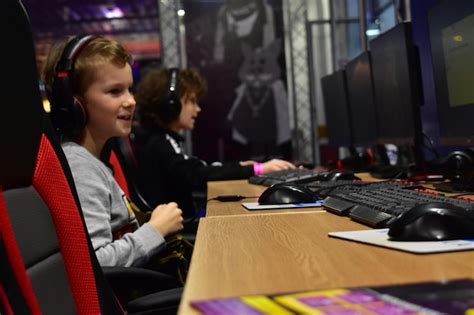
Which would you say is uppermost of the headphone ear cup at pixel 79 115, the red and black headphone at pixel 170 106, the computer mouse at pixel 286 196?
the red and black headphone at pixel 170 106

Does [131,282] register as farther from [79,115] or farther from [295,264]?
[295,264]

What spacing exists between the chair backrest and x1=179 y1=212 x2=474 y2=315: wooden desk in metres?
0.23

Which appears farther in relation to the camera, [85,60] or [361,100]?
[361,100]

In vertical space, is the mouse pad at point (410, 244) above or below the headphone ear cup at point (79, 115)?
below

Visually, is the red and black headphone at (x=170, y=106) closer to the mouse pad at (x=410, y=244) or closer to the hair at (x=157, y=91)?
the hair at (x=157, y=91)

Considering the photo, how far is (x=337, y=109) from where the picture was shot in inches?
133

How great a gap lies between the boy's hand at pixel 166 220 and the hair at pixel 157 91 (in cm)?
134

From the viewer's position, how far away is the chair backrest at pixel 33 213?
33.5 inches

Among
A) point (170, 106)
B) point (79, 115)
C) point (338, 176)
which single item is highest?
point (170, 106)

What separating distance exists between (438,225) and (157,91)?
2.37 meters

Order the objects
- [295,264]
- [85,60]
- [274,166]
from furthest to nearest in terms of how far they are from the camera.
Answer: [274,166]
[85,60]
[295,264]

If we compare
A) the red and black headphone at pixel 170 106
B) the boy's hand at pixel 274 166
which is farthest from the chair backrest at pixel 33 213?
the red and black headphone at pixel 170 106

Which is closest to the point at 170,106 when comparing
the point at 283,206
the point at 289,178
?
the point at 289,178

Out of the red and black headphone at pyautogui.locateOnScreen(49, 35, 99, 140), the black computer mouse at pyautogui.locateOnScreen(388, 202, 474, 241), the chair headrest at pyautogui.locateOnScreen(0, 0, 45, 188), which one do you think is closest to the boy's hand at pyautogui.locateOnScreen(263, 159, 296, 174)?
the red and black headphone at pyautogui.locateOnScreen(49, 35, 99, 140)
